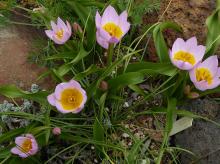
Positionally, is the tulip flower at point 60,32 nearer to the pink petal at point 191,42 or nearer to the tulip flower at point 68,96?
the tulip flower at point 68,96

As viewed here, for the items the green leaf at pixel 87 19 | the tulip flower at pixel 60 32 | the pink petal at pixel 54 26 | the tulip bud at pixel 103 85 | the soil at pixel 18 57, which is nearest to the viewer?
the tulip bud at pixel 103 85

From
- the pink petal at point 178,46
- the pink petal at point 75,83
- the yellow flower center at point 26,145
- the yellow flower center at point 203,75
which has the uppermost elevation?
the pink petal at point 178,46

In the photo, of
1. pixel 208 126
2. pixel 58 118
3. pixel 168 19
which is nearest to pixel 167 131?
pixel 208 126

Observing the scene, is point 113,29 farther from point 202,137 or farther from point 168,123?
point 202,137

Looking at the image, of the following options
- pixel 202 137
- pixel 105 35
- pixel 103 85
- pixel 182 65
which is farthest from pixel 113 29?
pixel 202 137

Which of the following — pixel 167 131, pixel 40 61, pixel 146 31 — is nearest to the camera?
pixel 167 131

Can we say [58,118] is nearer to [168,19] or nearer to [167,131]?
[167,131]

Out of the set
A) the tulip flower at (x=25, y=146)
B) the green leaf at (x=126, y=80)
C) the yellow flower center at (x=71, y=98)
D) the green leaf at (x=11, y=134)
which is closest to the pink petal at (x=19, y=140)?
the tulip flower at (x=25, y=146)
